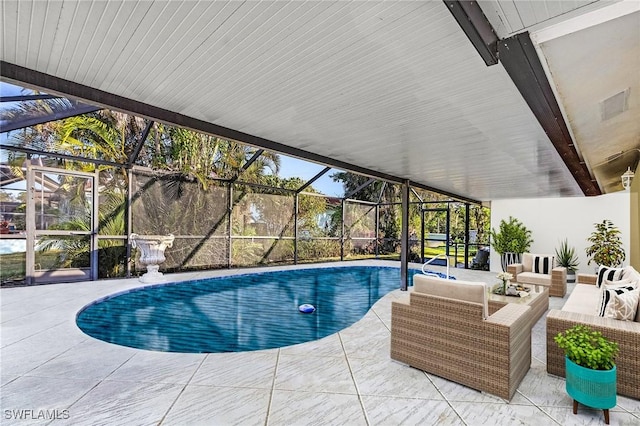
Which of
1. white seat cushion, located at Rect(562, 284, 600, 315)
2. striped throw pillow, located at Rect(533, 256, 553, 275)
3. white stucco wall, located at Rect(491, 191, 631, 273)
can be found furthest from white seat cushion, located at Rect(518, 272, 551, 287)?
white stucco wall, located at Rect(491, 191, 631, 273)

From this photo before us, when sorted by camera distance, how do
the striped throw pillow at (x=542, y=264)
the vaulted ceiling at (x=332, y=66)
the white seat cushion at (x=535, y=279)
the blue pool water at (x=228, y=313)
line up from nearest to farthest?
the vaulted ceiling at (x=332, y=66)
the blue pool water at (x=228, y=313)
the white seat cushion at (x=535, y=279)
the striped throw pillow at (x=542, y=264)

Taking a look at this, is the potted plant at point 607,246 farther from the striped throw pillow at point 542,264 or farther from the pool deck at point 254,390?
the pool deck at point 254,390

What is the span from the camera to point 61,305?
5438mm

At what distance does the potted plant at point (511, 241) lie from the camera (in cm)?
1020

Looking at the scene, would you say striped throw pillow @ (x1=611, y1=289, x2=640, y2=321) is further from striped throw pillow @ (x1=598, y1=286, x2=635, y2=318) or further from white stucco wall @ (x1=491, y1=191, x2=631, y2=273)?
white stucco wall @ (x1=491, y1=191, x2=631, y2=273)

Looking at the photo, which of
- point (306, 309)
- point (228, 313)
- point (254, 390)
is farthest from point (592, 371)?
point (228, 313)

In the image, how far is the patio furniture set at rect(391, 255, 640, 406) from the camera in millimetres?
2773

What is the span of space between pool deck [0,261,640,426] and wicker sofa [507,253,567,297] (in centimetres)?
371

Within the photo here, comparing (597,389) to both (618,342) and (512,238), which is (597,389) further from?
(512,238)

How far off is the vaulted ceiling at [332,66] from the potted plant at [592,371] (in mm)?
2126

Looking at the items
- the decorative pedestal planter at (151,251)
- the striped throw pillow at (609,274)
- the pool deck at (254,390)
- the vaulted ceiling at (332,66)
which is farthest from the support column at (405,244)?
the decorative pedestal planter at (151,251)

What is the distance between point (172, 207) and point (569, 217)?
1184cm

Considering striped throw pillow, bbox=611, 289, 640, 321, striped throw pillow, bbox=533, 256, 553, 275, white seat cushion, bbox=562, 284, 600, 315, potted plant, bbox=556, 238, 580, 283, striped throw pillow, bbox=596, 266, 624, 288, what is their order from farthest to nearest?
potted plant, bbox=556, 238, 580, 283 < striped throw pillow, bbox=533, 256, 553, 275 < striped throw pillow, bbox=596, 266, 624, 288 < white seat cushion, bbox=562, 284, 600, 315 < striped throw pillow, bbox=611, 289, 640, 321

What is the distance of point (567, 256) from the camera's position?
944cm
